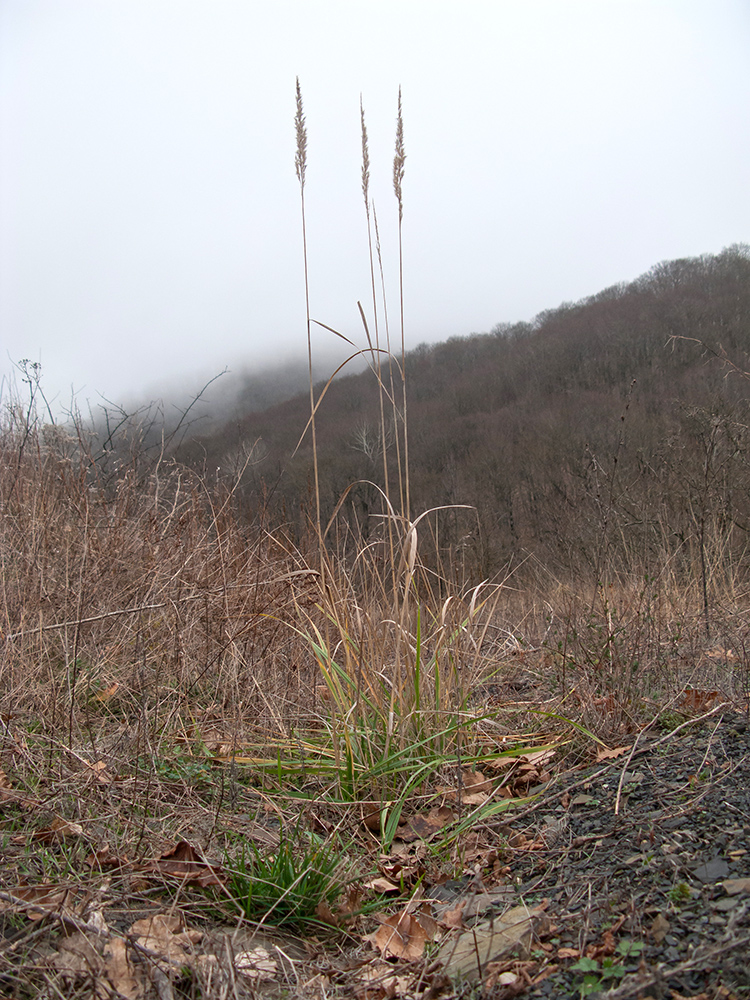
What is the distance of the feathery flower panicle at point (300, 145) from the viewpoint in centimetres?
235

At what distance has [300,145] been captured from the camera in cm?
240

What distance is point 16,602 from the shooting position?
307cm

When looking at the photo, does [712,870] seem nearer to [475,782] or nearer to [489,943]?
[489,943]

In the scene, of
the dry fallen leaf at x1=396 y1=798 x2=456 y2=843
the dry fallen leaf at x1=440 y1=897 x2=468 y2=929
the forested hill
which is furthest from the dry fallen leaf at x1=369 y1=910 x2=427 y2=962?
the forested hill

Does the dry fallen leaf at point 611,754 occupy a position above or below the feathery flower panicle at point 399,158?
below

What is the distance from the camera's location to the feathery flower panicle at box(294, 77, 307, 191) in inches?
92.4

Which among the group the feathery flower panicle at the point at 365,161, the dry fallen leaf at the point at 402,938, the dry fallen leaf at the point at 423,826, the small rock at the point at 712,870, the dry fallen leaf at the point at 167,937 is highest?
the feathery flower panicle at the point at 365,161

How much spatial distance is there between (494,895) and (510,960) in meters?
0.27

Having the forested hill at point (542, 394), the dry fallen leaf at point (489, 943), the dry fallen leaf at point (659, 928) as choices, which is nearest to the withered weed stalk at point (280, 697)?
the dry fallen leaf at point (489, 943)

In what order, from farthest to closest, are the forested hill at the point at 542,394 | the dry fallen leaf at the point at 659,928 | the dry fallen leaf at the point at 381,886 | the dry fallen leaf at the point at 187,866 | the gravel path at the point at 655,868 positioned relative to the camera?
the forested hill at the point at 542,394 < the dry fallen leaf at the point at 381,886 < the dry fallen leaf at the point at 187,866 < the dry fallen leaf at the point at 659,928 < the gravel path at the point at 655,868

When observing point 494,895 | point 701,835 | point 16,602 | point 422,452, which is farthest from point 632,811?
point 422,452

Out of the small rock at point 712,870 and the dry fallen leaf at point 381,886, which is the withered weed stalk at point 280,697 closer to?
the dry fallen leaf at point 381,886

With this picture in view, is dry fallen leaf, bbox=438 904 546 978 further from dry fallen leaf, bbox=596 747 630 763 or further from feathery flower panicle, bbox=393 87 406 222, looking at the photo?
feathery flower panicle, bbox=393 87 406 222

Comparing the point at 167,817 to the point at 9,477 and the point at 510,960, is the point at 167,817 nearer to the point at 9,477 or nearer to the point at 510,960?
the point at 510,960
